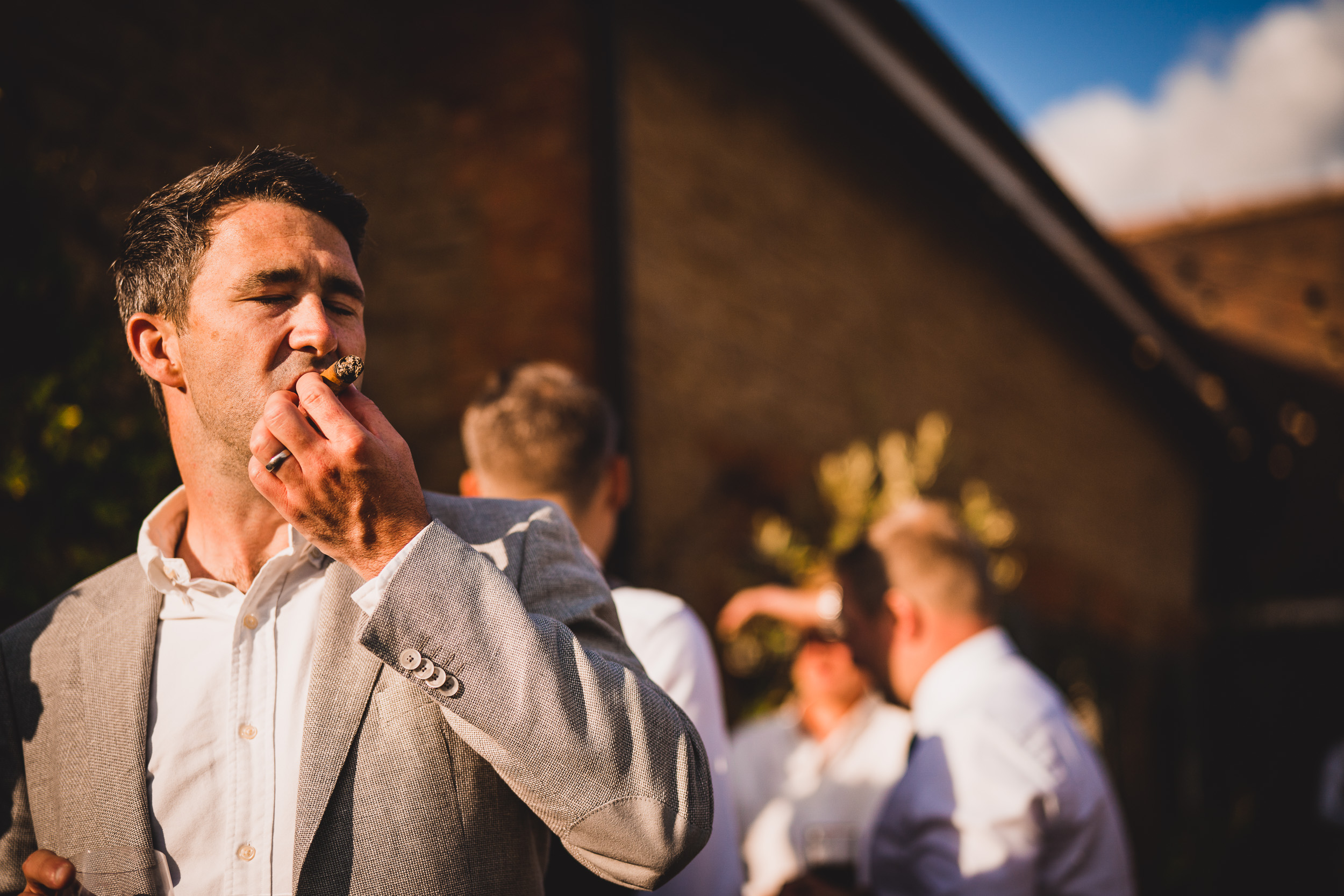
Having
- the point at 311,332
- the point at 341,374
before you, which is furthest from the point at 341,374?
the point at 311,332

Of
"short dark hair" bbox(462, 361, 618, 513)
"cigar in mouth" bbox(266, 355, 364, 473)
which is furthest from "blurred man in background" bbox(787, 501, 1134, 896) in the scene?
"cigar in mouth" bbox(266, 355, 364, 473)

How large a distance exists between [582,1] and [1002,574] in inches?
194

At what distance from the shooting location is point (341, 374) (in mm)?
1482

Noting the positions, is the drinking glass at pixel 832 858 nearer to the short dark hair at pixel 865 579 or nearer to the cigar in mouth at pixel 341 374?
the short dark hair at pixel 865 579

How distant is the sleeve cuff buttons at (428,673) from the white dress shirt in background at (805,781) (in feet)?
9.93

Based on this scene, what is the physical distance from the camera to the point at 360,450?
1.36 metres

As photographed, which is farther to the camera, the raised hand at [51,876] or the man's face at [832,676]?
the man's face at [832,676]

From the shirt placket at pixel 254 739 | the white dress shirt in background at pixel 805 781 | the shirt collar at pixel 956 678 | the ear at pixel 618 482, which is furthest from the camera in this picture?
the white dress shirt in background at pixel 805 781

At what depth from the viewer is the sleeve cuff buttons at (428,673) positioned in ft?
4.53

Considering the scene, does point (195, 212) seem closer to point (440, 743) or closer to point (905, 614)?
point (440, 743)

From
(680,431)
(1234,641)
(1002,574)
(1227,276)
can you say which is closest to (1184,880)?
(1002,574)

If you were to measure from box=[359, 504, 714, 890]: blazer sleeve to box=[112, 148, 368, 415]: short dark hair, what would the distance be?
2.20ft

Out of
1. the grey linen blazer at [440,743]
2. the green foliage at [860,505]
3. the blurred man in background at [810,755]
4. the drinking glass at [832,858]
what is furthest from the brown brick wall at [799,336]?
the grey linen blazer at [440,743]

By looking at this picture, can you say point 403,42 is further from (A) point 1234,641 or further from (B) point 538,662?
(A) point 1234,641
